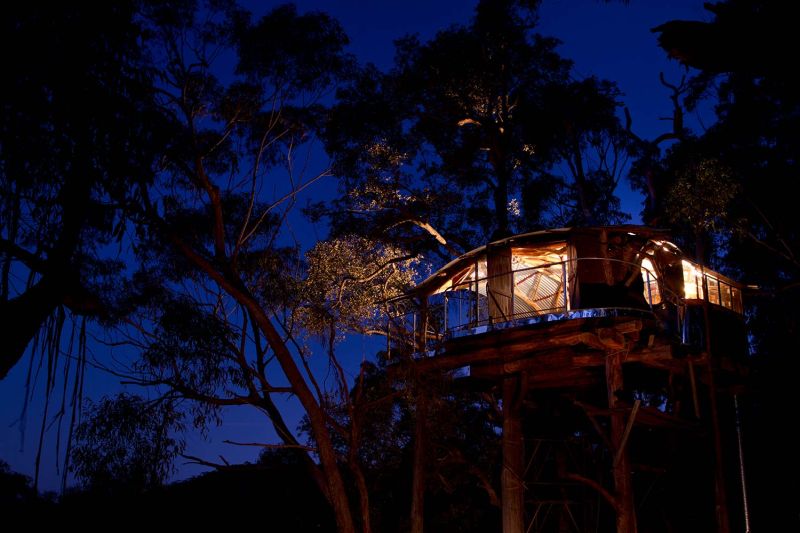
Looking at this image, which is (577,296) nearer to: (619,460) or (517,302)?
A: (517,302)

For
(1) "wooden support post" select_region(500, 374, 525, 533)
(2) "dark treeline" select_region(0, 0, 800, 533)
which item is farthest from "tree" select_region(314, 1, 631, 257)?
(1) "wooden support post" select_region(500, 374, 525, 533)

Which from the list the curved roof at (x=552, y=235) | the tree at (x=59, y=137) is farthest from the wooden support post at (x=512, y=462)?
the tree at (x=59, y=137)

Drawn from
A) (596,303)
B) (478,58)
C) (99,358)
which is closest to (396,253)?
(478,58)

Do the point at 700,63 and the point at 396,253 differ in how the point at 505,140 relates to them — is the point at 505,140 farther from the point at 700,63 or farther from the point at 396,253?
the point at 700,63

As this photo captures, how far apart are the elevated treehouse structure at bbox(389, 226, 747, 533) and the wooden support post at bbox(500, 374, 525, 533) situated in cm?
2

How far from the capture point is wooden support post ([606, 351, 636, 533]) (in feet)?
32.6

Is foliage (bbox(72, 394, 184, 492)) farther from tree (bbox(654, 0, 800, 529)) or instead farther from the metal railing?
tree (bbox(654, 0, 800, 529))

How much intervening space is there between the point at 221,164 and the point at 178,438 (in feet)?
17.7

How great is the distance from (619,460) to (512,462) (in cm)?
211

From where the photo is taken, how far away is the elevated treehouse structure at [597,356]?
10609 millimetres

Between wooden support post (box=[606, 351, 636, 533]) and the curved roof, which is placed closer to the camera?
wooden support post (box=[606, 351, 636, 533])

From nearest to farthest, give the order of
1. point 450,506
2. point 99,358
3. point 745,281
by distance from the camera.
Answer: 1. point 99,358
2. point 450,506
3. point 745,281

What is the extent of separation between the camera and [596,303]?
38.5ft

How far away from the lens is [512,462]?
11.8 meters
